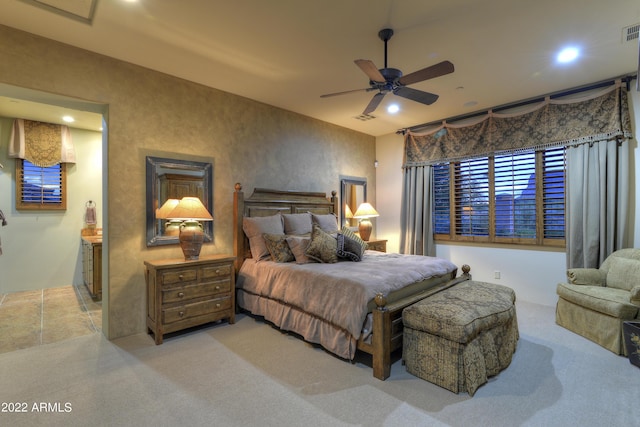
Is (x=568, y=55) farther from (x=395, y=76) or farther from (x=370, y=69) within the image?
(x=370, y=69)

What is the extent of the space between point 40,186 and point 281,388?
5460mm

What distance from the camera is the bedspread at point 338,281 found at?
257 centimetres

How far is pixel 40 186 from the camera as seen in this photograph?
5.09m

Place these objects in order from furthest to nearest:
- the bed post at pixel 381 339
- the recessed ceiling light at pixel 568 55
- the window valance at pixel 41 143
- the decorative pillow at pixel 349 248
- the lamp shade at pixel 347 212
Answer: the lamp shade at pixel 347 212 < the window valance at pixel 41 143 < the decorative pillow at pixel 349 248 < the recessed ceiling light at pixel 568 55 < the bed post at pixel 381 339

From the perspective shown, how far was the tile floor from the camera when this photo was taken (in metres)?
3.19

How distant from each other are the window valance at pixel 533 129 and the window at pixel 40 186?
6183mm

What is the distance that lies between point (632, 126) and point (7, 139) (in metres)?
8.63

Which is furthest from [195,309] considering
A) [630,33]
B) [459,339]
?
[630,33]

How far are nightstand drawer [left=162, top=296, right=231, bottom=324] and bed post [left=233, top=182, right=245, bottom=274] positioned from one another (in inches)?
23.5

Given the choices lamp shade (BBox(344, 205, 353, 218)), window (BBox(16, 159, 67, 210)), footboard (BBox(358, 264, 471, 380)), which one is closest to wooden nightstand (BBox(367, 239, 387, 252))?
lamp shade (BBox(344, 205, 353, 218))

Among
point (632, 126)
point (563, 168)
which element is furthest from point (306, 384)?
point (632, 126)

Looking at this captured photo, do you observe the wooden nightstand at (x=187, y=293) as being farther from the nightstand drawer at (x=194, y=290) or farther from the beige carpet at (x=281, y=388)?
the beige carpet at (x=281, y=388)

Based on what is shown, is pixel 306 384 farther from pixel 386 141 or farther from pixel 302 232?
pixel 386 141

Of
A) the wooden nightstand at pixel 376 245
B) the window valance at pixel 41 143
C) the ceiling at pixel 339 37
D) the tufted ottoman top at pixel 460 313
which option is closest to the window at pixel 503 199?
the wooden nightstand at pixel 376 245
